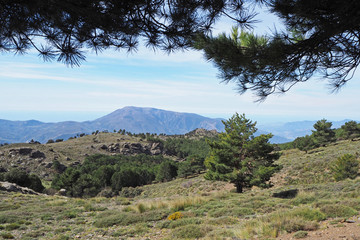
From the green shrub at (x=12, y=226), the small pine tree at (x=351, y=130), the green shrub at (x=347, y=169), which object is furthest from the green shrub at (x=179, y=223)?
the small pine tree at (x=351, y=130)

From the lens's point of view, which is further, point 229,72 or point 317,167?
point 317,167

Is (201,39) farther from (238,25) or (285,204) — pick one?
(285,204)

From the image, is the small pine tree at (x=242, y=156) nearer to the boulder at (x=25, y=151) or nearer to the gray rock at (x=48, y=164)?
the gray rock at (x=48, y=164)

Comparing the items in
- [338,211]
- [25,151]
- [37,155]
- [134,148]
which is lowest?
[37,155]

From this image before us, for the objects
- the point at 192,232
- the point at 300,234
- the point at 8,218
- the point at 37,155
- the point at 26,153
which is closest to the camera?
the point at 300,234

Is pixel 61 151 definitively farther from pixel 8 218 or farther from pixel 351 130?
pixel 351 130

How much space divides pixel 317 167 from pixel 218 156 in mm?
16394

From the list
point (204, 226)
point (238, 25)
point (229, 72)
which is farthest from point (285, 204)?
point (238, 25)

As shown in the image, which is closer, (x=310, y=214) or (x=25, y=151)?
(x=310, y=214)

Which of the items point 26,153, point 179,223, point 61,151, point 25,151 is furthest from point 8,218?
point 61,151

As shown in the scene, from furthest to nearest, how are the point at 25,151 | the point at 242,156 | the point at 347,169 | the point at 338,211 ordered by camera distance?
the point at 25,151 < the point at 347,169 < the point at 242,156 < the point at 338,211

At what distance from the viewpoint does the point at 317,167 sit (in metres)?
27.9

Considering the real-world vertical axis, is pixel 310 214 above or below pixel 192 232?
above

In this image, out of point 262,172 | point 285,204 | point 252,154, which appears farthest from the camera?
point 252,154
